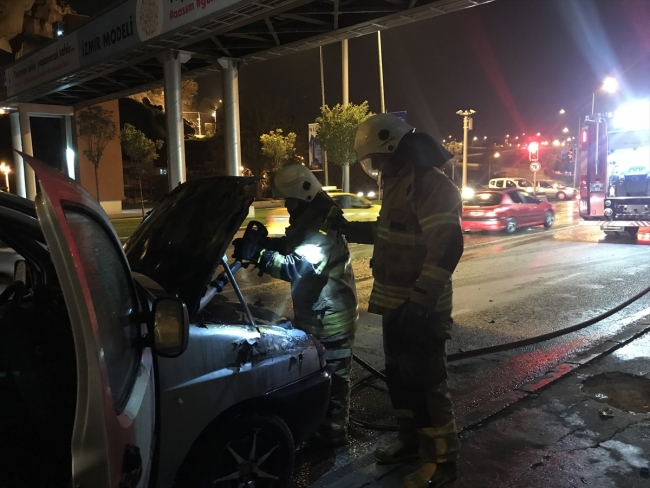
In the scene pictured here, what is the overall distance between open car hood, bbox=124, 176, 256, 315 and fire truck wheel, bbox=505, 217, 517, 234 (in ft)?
48.1

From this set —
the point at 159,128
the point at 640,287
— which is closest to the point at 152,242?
the point at 640,287

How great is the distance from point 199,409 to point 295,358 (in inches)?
25.7

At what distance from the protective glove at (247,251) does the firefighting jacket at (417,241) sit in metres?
0.70

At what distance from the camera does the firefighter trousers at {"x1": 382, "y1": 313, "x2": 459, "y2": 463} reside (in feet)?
9.93

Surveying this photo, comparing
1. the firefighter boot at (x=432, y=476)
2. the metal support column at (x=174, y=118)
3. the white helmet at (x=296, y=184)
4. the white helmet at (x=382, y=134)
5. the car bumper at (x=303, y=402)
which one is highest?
the metal support column at (x=174, y=118)

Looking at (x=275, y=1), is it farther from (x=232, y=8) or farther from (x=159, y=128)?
(x=159, y=128)

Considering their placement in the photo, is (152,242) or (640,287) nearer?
(152,242)

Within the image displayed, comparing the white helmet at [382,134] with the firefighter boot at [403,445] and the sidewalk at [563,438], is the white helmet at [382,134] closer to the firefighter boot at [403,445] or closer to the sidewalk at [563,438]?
the firefighter boot at [403,445]

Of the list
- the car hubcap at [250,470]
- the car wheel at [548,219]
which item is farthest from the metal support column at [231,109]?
the car hubcap at [250,470]

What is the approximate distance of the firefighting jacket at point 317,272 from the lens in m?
3.28

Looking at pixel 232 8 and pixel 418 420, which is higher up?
pixel 232 8

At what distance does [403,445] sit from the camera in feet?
11.0

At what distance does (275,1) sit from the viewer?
9.22m

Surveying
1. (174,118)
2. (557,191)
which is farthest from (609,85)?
(174,118)
